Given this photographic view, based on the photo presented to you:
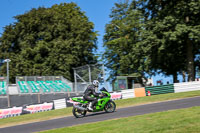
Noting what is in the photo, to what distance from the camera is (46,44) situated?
43188 mm

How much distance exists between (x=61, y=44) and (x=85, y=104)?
29.2m

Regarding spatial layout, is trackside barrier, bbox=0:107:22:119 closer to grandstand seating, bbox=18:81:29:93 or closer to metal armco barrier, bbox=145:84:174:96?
grandstand seating, bbox=18:81:29:93

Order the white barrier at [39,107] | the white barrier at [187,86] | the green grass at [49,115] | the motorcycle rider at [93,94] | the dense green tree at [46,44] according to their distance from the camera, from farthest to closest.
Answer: the dense green tree at [46,44], the white barrier at [187,86], the white barrier at [39,107], the green grass at [49,115], the motorcycle rider at [93,94]

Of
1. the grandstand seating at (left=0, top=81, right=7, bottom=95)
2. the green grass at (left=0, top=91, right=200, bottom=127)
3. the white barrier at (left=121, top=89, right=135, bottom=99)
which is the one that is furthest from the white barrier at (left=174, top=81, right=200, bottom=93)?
the grandstand seating at (left=0, top=81, right=7, bottom=95)

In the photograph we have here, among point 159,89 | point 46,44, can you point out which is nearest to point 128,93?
point 159,89

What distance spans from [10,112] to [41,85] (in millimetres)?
7483

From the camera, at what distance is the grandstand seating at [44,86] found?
29703mm

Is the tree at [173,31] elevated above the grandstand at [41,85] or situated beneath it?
elevated above

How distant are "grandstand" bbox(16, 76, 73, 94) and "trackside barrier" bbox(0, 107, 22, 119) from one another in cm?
624

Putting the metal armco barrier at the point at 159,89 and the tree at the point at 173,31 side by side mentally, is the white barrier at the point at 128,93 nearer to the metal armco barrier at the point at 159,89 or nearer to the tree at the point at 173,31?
the metal armco barrier at the point at 159,89

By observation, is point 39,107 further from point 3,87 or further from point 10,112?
point 3,87

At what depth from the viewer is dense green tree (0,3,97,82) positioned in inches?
1671

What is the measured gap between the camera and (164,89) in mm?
27641

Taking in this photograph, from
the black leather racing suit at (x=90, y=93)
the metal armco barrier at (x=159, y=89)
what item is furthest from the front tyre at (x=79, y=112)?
the metal armco barrier at (x=159, y=89)
